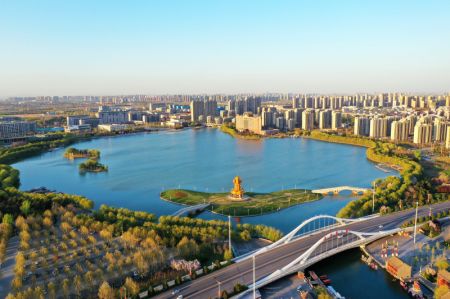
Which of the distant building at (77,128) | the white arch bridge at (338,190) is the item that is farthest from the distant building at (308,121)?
the white arch bridge at (338,190)

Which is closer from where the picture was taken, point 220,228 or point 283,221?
point 220,228

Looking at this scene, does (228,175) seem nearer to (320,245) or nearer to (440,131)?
(320,245)

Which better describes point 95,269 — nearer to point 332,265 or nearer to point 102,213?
point 102,213

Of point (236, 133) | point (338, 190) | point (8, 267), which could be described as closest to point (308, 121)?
point (236, 133)

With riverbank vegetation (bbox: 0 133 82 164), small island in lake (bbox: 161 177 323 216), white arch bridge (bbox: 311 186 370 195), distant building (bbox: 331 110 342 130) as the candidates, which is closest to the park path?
small island in lake (bbox: 161 177 323 216)

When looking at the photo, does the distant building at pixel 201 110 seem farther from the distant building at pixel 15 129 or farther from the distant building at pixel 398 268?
the distant building at pixel 398 268

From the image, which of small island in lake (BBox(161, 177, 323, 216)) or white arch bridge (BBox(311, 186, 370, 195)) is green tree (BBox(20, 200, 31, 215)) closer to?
small island in lake (BBox(161, 177, 323, 216))

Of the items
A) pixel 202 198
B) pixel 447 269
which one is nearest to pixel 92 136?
pixel 202 198
